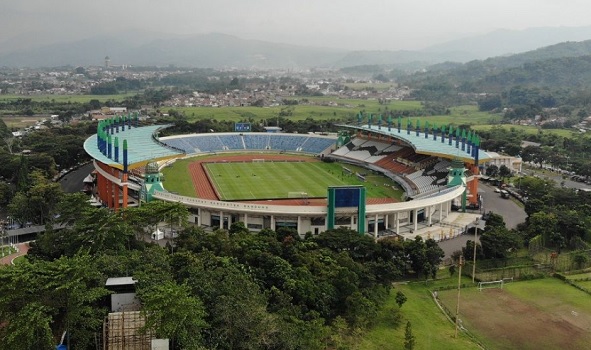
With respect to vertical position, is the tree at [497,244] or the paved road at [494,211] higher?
the tree at [497,244]

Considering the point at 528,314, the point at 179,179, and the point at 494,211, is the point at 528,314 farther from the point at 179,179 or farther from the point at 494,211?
the point at 179,179

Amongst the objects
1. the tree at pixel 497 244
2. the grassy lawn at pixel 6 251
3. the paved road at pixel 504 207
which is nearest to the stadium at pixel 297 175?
the paved road at pixel 504 207

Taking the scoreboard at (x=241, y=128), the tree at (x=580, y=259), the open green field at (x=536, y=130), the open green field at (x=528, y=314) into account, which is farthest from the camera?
the open green field at (x=536, y=130)

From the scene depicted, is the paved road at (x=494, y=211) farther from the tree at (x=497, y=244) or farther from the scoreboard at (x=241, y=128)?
the scoreboard at (x=241, y=128)

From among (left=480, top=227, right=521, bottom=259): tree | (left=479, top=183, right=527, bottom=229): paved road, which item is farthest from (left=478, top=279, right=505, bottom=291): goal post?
(left=479, top=183, right=527, bottom=229): paved road

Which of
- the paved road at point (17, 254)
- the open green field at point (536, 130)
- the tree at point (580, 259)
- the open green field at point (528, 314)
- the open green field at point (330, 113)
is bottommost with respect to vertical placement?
the open green field at point (528, 314)

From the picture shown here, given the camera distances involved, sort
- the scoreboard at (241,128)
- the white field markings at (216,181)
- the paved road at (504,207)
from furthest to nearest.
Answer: the scoreboard at (241,128) < the white field markings at (216,181) < the paved road at (504,207)

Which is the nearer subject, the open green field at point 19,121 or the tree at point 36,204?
the tree at point 36,204

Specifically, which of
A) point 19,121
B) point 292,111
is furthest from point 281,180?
point 292,111
